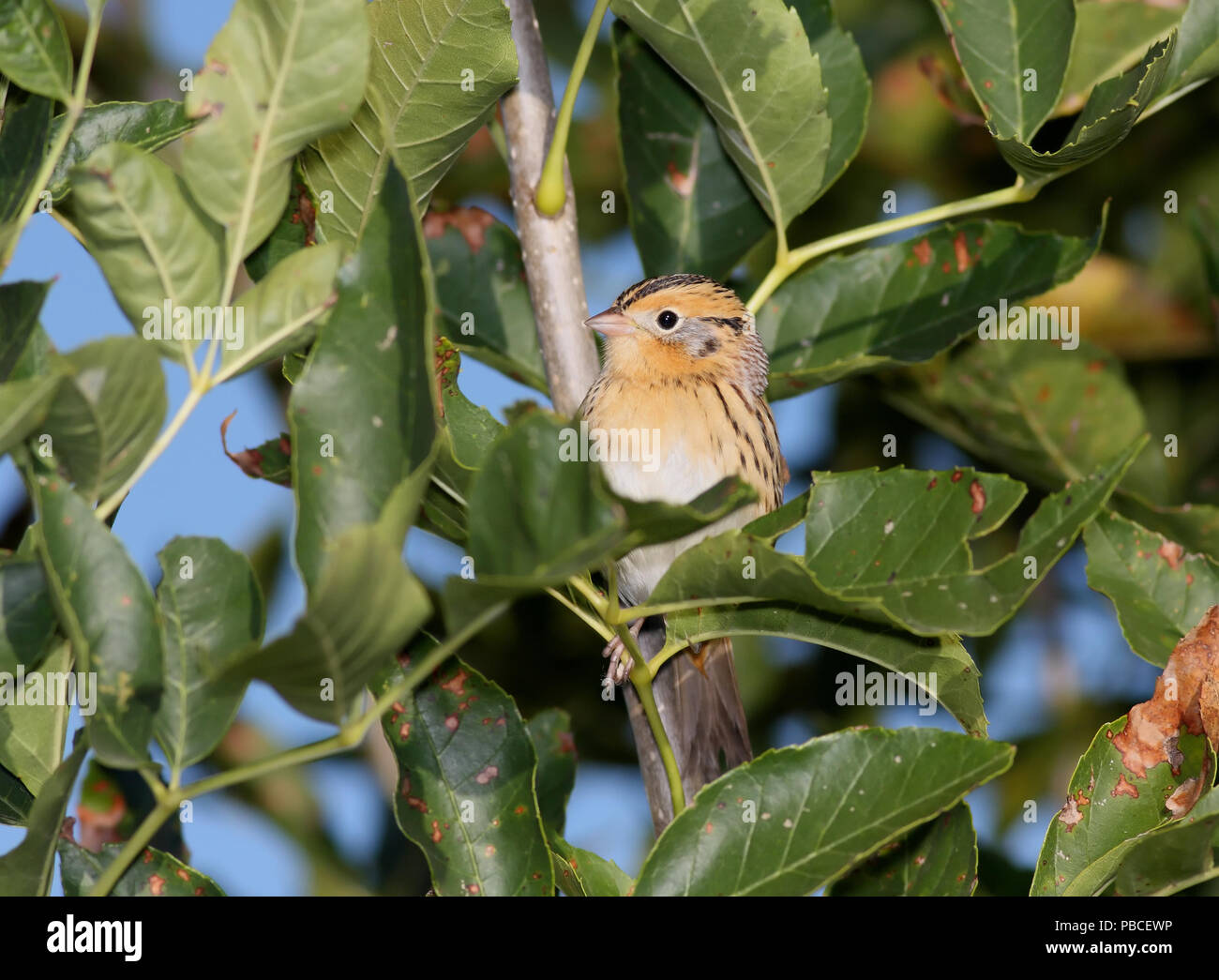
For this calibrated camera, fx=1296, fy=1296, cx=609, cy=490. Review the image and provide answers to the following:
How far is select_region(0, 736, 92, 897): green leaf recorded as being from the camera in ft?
5.26

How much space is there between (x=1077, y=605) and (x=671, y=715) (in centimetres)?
184

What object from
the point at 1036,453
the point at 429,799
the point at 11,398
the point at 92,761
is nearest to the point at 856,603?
the point at 429,799

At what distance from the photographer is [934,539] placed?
1816 mm

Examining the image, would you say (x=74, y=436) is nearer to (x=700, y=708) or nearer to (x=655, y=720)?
(x=655, y=720)

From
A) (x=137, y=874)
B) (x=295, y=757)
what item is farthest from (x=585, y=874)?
(x=295, y=757)

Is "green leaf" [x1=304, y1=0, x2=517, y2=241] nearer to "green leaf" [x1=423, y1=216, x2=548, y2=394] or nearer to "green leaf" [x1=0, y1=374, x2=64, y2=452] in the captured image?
"green leaf" [x1=0, y1=374, x2=64, y2=452]

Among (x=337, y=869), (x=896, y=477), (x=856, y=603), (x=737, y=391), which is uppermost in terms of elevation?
(x=737, y=391)

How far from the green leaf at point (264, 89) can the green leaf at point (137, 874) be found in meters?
0.87

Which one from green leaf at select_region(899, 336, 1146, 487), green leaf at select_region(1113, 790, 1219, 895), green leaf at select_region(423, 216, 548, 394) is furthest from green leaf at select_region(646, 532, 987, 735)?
green leaf at select_region(899, 336, 1146, 487)

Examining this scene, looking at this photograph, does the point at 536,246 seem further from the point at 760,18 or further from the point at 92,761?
the point at 92,761

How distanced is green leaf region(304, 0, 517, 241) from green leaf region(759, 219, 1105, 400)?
0.93 meters

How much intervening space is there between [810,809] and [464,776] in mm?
600

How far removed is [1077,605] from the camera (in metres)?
4.01

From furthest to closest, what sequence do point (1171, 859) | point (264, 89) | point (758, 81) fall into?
point (758, 81), point (1171, 859), point (264, 89)
